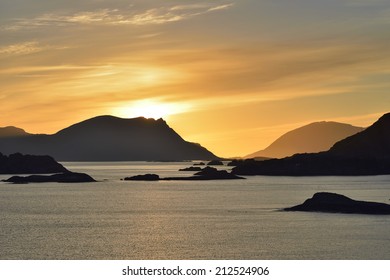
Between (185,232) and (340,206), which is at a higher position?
(340,206)

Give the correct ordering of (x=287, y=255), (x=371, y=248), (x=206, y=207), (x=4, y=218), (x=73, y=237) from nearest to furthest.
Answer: (x=287, y=255) < (x=371, y=248) < (x=73, y=237) < (x=4, y=218) < (x=206, y=207)

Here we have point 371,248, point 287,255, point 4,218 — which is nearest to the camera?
point 287,255

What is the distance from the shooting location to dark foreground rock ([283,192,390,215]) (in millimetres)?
95938

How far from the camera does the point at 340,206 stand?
9769cm

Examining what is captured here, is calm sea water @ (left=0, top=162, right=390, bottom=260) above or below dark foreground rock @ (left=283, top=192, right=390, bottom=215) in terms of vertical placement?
below

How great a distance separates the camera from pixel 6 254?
205 ft

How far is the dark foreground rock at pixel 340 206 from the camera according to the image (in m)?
95.9

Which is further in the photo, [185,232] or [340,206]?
[340,206]

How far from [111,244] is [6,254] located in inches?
420

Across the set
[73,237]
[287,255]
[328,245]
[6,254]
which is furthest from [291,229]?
[6,254]

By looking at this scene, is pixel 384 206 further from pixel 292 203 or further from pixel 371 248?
pixel 371 248

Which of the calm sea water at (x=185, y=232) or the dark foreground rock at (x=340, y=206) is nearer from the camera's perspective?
the calm sea water at (x=185, y=232)

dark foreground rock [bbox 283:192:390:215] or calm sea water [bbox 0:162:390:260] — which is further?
dark foreground rock [bbox 283:192:390:215]

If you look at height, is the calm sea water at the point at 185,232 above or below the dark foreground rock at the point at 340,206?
below
